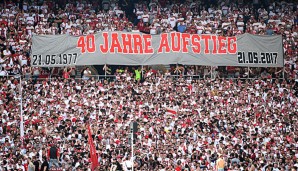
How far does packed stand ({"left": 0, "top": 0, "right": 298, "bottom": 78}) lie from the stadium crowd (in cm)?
6

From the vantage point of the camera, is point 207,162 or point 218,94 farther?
point 218,94

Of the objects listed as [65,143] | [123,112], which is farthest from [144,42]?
[65,143]

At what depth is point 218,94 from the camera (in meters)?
39.0

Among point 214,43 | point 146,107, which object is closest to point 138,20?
point 214,43

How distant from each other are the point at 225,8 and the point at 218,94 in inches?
350

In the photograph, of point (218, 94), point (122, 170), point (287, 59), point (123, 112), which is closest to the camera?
point (122, 170)

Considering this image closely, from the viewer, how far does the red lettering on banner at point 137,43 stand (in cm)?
4034

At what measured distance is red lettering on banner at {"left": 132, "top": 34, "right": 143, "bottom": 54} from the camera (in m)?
40.3

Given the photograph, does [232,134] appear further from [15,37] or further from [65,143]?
[15,37]

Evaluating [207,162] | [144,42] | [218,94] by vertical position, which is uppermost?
[144,42]

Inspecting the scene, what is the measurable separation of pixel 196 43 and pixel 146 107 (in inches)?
225

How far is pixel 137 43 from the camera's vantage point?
4044cm

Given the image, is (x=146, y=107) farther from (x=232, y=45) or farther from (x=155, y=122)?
(x=232, y=45)

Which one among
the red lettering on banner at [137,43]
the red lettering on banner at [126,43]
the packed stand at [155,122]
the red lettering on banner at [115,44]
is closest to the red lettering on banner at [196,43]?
the packed stand at [155,122]
